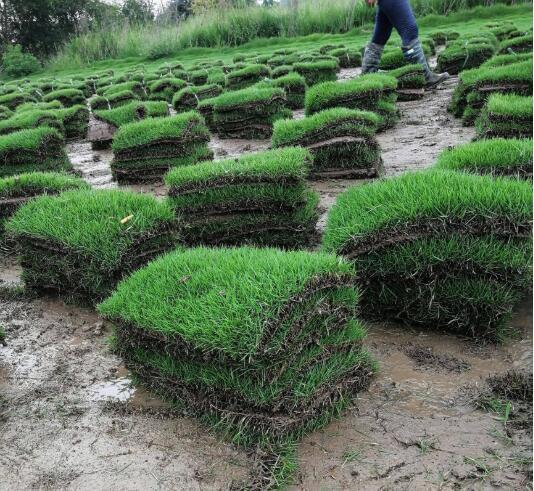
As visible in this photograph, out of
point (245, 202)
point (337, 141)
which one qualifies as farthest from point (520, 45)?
point (245, 202)

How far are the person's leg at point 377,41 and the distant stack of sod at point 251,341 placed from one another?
27.8 ft

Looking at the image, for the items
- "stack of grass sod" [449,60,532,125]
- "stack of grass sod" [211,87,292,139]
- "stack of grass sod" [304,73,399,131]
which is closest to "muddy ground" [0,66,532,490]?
"stack of grass sod" [449,60,532,125]

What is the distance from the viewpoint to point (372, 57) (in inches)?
403

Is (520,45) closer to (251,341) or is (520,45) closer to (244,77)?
(244,77)

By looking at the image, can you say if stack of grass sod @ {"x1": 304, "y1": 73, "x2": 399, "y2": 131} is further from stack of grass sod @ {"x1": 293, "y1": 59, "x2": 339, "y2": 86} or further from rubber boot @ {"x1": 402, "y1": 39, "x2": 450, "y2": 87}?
stack of grass sod @ {"x1": 293, "y1": 59, "x2": 339, "y2": 86}

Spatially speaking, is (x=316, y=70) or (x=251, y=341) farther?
(x=316, y=70)

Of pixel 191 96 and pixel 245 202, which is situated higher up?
pixel 191 96

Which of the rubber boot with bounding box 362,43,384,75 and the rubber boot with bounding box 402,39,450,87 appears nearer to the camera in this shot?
the rubber boot with bounding box 402,39,450,87

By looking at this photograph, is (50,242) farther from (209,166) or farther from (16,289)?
(209,166)

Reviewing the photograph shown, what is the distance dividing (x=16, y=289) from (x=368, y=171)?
3411 millimetres

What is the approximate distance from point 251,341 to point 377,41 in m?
9.14

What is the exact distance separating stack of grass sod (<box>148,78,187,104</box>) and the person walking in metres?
4.21

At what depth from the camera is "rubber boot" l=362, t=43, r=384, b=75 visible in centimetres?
1016

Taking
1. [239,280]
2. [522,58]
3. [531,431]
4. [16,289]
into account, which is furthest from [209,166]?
[522,58]
